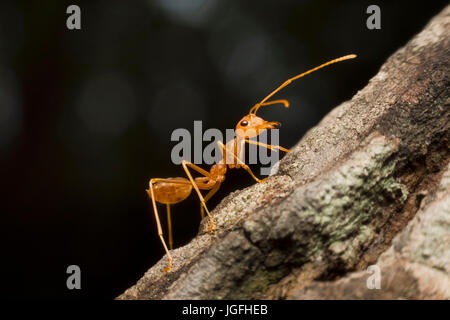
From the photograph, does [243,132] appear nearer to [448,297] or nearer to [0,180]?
[448,297]

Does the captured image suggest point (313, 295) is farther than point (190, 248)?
No

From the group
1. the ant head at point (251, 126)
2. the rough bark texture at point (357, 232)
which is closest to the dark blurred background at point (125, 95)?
the ant head at point (251, 126)

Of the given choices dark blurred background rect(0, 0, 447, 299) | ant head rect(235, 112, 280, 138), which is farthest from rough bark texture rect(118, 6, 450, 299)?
dark blurred background rect(0, 0, 447, 299)

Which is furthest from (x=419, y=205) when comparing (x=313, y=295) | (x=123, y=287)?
(x=123, y=287)

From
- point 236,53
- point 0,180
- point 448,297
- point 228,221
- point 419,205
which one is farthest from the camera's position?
point 236,53

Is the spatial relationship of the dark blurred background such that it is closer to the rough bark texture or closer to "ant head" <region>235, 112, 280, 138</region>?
"ant head" <region>235, 112, 280, 138</region>

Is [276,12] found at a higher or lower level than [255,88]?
higher

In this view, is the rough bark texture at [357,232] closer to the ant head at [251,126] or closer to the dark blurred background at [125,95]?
the ant head at [251,126]
